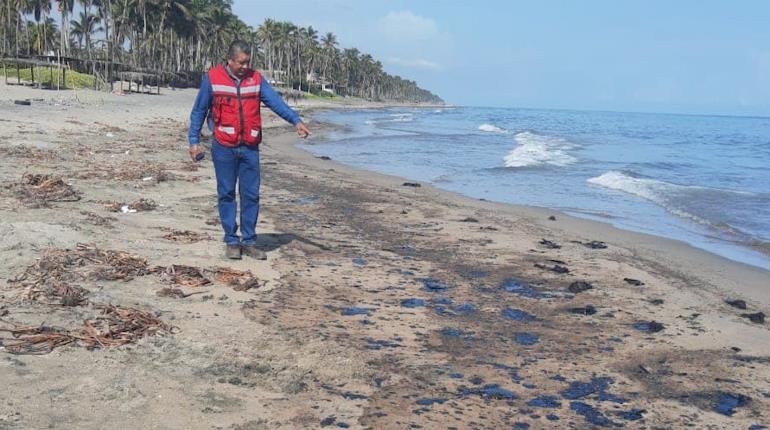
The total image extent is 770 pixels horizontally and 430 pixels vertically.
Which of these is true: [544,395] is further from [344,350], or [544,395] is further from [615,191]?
[615,191]

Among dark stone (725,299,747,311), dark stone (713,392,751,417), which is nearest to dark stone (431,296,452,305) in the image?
dark stone (713,392,751,417)

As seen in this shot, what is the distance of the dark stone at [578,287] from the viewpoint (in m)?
6.32

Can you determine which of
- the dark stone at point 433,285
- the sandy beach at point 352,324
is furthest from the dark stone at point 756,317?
the dark stone at point 433,285

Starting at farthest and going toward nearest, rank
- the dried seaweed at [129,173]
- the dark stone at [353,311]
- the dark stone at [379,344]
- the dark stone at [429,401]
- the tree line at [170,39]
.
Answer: the tree line at [170,39], the dried seaweed at [129,173], the dark stone at [353,311], the dark stone at [379,344], the dark stone at [429,401]

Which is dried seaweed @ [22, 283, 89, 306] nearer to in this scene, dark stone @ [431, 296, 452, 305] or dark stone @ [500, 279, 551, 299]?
dark stone @ [431, 296, 452, 305]

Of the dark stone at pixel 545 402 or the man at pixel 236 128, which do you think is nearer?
the dark stone at pixel 545 402

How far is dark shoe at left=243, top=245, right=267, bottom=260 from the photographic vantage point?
623cm

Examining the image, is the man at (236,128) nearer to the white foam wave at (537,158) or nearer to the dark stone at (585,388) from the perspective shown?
the dark stone at (585,388)

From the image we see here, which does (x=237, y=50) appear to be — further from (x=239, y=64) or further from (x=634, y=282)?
(x=634, y=282)

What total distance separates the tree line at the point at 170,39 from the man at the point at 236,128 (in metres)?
25.4

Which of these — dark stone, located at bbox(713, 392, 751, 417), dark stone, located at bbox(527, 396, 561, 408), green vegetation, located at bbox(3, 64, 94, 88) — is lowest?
dark stone, located at bbox(713, 392, 751, 417)

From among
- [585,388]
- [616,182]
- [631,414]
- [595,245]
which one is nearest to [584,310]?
[585,388]

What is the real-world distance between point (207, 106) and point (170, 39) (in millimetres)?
88107

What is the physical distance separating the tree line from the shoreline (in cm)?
2017
